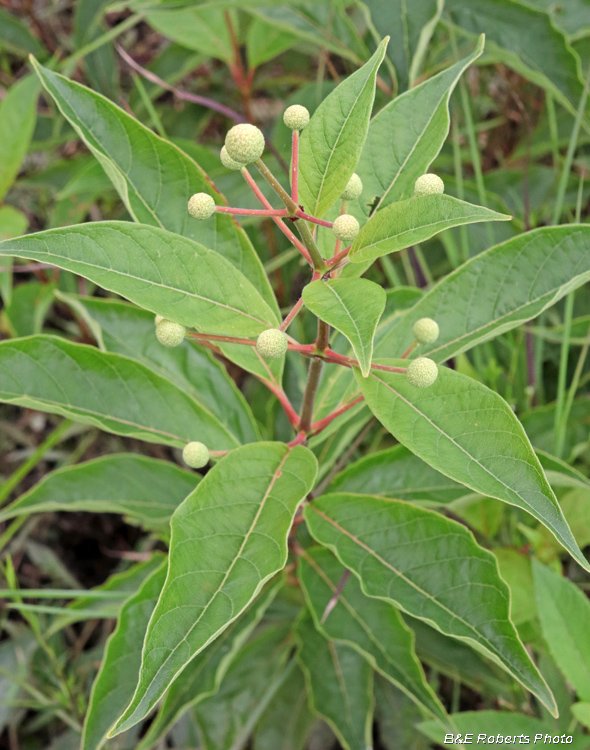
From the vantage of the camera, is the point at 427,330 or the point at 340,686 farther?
the point at 340,686

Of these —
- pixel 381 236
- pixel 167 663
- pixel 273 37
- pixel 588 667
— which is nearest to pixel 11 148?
pixel 273 37

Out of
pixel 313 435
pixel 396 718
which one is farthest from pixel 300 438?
pixel 396 718

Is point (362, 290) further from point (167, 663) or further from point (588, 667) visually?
point (588, 667)

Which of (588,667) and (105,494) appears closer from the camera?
(588,667)

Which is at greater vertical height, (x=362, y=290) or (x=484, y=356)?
(x=362, y=290)

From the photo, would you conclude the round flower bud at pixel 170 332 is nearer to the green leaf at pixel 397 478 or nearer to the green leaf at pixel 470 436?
the green leaf at pixel 470 436

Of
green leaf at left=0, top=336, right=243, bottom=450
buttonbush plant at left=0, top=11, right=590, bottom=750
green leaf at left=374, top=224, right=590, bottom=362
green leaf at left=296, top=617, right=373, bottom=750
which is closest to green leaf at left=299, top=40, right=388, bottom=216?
buttonbush plant at left=0, top=11, right=590, bottom=750

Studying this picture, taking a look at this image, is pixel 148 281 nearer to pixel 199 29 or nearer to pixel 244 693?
pixel 244 693
